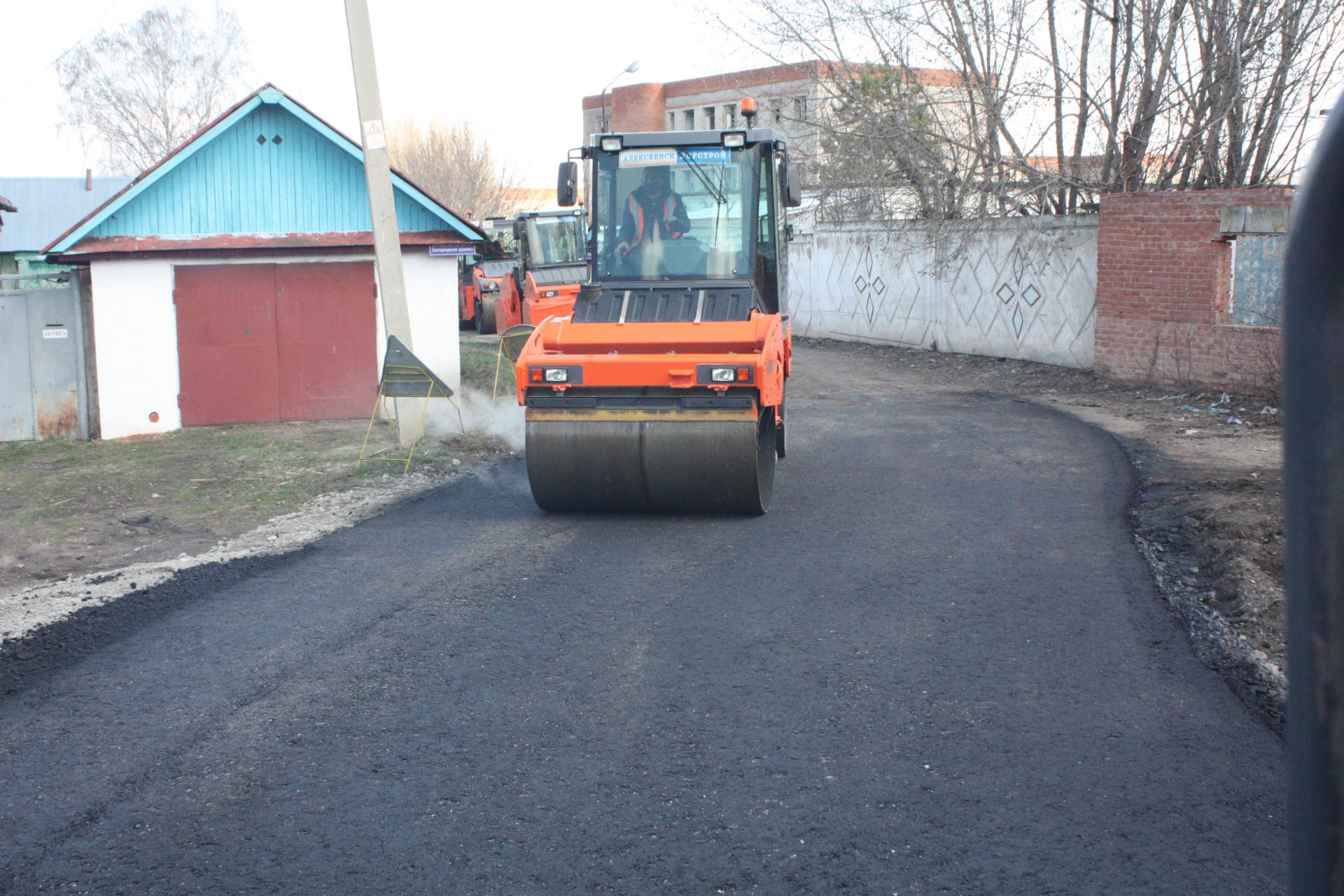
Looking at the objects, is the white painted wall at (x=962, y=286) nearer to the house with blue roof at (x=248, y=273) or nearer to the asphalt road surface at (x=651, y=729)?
the house with blue roof at (x=248, y=273)

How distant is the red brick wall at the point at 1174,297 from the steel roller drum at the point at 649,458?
936 centimetres

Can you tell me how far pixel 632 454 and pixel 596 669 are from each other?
3.10 metres

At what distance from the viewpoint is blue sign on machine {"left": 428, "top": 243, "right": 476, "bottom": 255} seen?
1645cm

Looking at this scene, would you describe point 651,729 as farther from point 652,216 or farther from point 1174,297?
point 1174,297

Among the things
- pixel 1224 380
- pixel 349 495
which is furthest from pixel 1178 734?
pixel 1224 380

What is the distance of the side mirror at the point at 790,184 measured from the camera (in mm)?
9906

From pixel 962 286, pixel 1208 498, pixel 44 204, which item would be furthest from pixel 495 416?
pixel 44 204

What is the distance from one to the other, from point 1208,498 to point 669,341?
179 inches

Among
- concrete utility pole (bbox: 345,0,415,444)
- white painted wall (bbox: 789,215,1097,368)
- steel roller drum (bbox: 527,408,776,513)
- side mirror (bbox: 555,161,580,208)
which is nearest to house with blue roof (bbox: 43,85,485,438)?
concrete utility pole (bbox: 345,0,415,444)

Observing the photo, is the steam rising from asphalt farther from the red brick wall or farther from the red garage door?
the red brick wall

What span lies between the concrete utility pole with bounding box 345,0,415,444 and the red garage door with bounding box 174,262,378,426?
3.25 meters

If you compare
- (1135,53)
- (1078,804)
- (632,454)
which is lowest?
(1078,804)

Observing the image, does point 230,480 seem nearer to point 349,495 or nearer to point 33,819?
point 349,495

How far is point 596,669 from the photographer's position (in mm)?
5844
